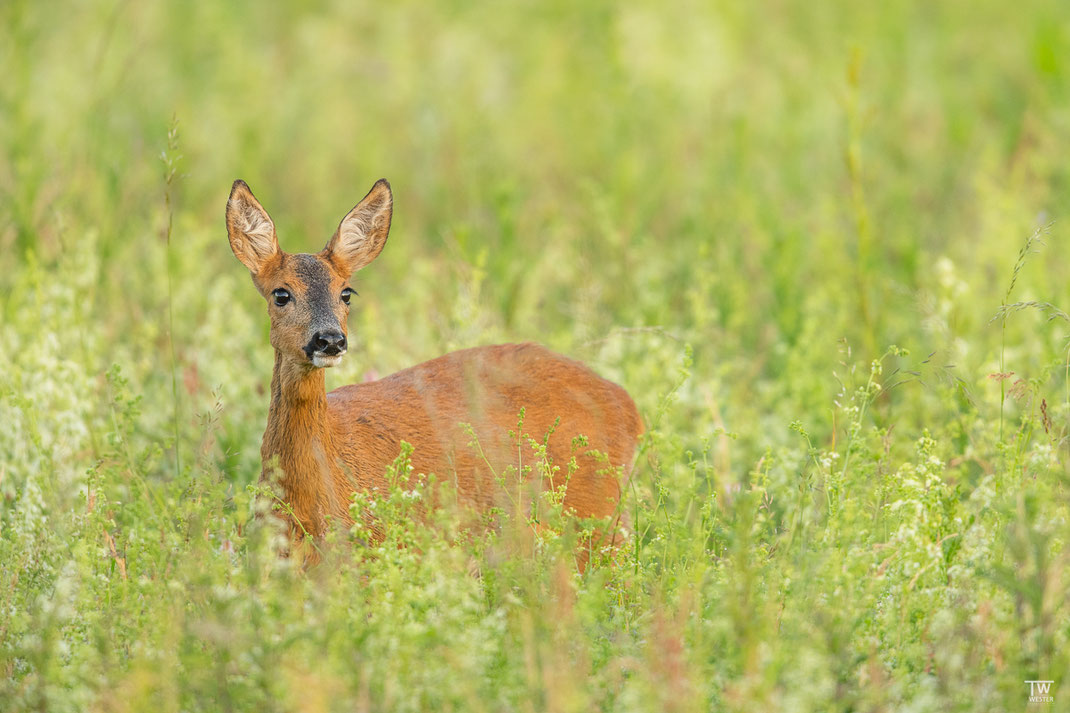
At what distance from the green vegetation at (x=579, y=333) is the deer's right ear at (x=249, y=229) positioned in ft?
1.06

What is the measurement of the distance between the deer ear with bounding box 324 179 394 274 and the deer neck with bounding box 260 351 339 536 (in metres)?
0.50

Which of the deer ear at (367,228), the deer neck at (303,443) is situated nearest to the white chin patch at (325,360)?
the deer neck at (303,443)

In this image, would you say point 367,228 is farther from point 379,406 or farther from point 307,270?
point 379,406

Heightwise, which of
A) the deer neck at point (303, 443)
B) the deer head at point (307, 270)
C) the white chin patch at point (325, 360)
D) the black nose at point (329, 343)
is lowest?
the deer neck at point (303, 443)

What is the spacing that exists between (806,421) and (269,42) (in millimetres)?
7383

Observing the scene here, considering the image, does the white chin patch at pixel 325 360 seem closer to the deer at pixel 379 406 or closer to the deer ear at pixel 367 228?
the deer at pixel 379 406

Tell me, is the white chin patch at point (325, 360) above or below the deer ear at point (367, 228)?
below

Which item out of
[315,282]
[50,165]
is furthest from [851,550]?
[50,165]

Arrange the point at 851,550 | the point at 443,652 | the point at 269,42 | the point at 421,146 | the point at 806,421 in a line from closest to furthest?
the point at 443,652 < the point at 851,550 < the point at 806,421 < the point at 421,146 < the point at 269,42

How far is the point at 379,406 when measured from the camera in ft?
15.4

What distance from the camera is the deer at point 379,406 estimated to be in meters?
4.26

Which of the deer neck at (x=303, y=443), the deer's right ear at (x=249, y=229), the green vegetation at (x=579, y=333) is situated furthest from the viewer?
the deer's right ear at (x=249, y=229)

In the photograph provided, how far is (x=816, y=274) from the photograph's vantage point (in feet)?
24.5

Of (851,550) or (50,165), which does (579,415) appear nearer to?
(851,550)
